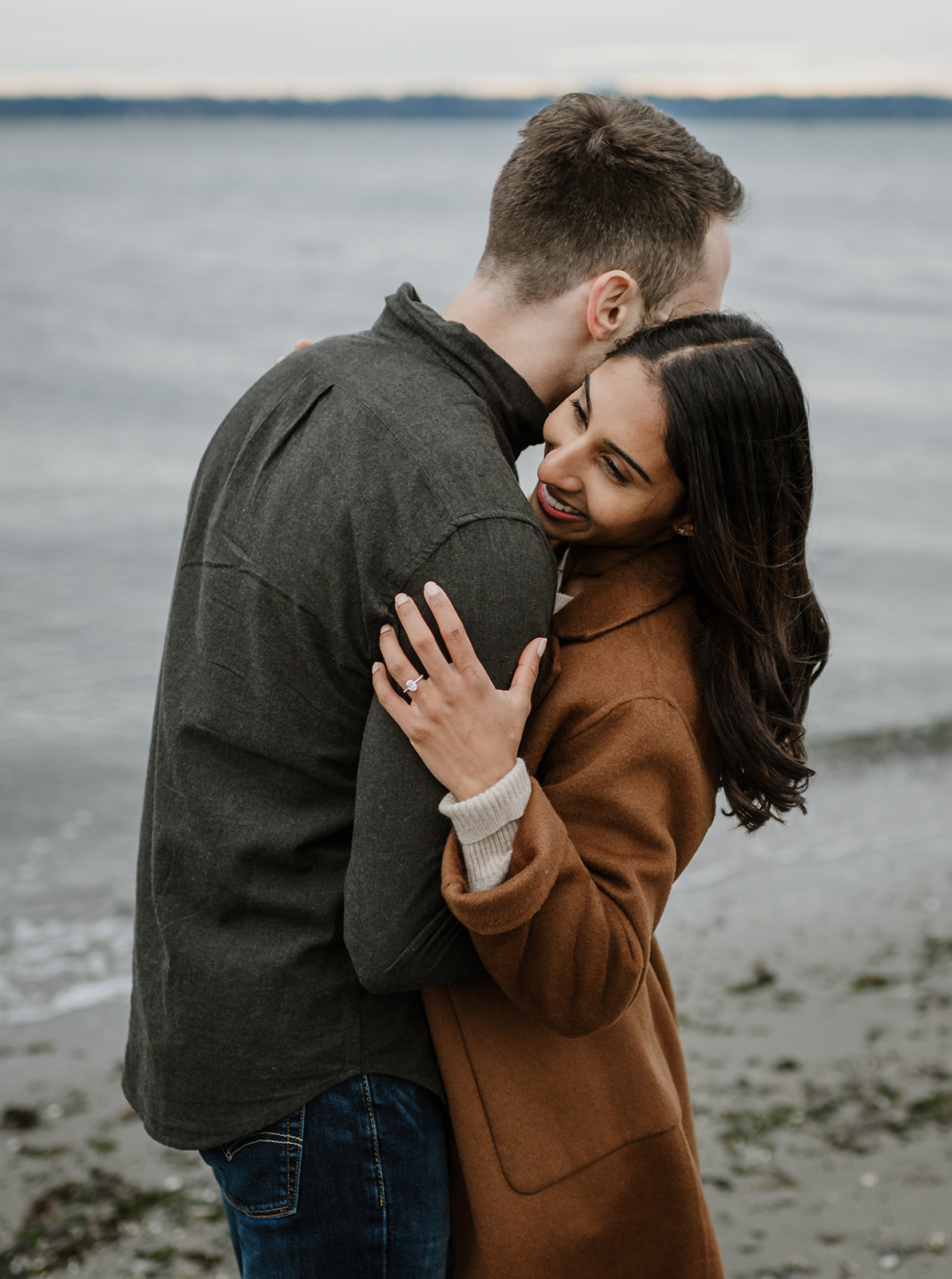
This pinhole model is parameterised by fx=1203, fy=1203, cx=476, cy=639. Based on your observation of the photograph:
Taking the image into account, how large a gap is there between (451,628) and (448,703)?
10 centimetres

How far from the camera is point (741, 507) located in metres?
1.93

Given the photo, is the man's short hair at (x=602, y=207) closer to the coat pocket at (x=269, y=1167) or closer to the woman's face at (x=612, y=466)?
the woman's face at (x=612, y=466)

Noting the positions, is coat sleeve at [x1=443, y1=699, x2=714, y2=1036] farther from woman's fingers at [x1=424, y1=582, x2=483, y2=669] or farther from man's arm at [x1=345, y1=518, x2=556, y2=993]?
woman's fingers at [x1=424, y1=582, x2=483, y2=669]

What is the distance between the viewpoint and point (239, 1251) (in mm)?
2082

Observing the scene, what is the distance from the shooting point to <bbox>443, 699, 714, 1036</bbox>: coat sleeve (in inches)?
65.4

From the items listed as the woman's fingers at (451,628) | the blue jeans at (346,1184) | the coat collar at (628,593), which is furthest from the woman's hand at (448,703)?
the blue jeans at (346,1184)

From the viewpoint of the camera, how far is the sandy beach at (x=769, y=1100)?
11.4 feet

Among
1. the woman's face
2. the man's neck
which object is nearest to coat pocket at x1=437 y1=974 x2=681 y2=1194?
the woman's face

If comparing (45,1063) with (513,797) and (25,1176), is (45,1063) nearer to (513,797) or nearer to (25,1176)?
(25,1176)

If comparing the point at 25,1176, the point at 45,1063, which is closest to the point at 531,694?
the point at 25,1176

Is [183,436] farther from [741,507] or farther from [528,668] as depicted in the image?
[528,668]

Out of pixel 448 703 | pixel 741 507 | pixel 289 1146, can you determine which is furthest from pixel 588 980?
pixel 741 507

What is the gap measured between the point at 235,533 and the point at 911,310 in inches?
1088

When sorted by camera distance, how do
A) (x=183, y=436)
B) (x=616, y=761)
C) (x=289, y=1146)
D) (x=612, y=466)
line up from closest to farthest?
(x=616, y=761)
(x=289, y=1146)
(x=612, y=466)
(x=183, y=436)
